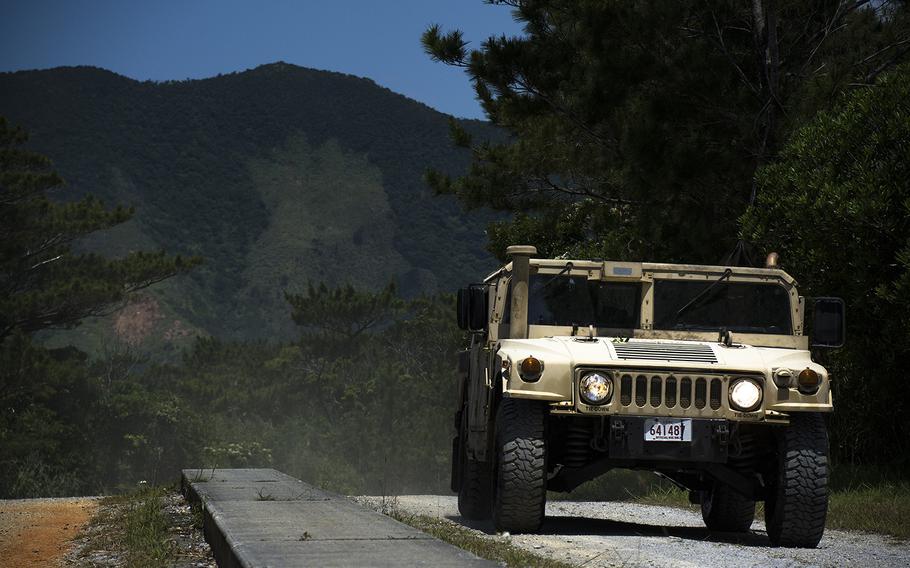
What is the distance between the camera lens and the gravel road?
29.6 ft

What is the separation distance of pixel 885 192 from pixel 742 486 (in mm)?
5849

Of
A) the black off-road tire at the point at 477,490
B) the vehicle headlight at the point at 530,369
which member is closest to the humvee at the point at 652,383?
the vehicle headlight at the point at 530,369

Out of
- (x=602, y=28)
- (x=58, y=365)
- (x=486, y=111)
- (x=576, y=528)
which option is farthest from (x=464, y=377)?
(x=58, y=365)

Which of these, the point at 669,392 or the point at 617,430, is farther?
the point at 669,392

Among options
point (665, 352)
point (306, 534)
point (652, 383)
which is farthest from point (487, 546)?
point (665, 352)

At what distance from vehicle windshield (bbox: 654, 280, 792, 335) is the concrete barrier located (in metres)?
3.10

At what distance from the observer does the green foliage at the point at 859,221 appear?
49.8ft

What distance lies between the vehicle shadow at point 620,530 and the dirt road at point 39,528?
11.1 feet

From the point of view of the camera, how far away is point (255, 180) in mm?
142500

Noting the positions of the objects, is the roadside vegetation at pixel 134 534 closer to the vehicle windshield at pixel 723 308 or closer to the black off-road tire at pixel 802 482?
the vehicle windshield at pixel 723 308

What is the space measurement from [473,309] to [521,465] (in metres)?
1.83

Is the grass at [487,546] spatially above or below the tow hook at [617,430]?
below

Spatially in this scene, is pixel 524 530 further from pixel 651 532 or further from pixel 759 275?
pixel 759 275

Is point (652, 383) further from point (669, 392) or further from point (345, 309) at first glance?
point (345, 309)
